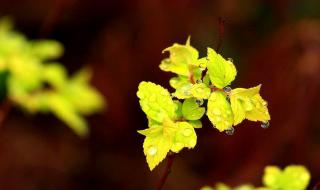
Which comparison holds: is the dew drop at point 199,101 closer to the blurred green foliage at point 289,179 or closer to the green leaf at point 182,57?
the green leaf at point 182,57

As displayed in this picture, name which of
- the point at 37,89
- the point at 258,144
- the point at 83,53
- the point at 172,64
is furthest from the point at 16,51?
the point at 83,53

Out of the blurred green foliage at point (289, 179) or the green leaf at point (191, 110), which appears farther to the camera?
the blurred green foliage at point (289, 179)

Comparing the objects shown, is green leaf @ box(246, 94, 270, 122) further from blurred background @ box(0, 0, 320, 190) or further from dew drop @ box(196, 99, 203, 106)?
blurred background @ box(0, 0, 320, 190)

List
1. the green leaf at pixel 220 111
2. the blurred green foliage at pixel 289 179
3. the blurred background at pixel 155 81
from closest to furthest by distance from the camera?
the green leaf at pixel 220 111
the blurred green foliage at pixel 289 179
the blurred background at pixel 155 81

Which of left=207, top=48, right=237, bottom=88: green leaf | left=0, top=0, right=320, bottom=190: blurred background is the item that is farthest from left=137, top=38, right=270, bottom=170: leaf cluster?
left=0, top=0, right=320, bottom=190: blurred background

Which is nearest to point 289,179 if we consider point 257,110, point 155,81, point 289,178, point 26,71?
point 289,178

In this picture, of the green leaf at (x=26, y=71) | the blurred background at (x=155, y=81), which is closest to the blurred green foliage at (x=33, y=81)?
the green leaf at (x=26, y=71)

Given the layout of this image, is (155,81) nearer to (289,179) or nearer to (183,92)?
(289,179)
